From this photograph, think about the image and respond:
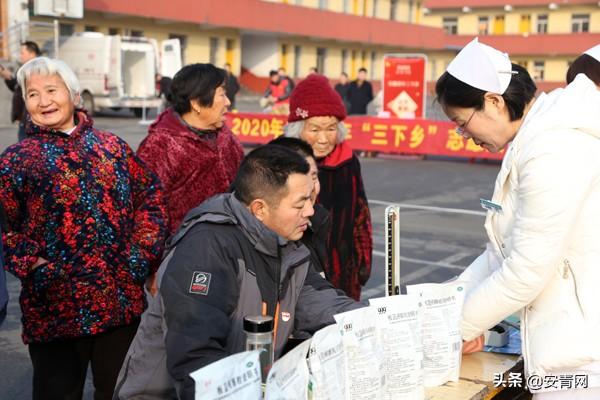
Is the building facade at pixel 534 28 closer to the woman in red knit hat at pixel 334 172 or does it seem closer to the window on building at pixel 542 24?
the window on building at pixel 542 24

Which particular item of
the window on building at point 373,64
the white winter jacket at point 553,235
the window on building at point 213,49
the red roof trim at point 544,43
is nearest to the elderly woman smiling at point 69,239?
the white winter jacket at point 553,235

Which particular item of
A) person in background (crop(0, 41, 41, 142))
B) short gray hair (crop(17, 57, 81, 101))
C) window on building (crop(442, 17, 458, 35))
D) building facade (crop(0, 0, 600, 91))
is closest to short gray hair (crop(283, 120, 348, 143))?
short gray hair (crop(17, 57, 81, 101))

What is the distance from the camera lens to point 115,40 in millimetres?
25875

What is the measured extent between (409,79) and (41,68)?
14785mm

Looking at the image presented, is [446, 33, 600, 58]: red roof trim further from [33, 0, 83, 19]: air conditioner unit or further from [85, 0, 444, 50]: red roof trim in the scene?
[33, 0, 83, 19]: air conditioner unit

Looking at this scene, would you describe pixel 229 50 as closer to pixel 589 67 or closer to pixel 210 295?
pixel 589 67

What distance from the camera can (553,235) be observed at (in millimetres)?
2215

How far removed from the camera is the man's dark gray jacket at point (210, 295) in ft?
7.03

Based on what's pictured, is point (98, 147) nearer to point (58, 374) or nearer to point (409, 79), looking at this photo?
point (58, 374)

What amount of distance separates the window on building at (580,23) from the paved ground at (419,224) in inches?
1836

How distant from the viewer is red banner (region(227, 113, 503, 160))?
640 inches

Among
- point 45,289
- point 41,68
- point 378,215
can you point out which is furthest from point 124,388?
point 378,215

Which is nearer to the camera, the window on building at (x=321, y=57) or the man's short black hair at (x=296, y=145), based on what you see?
the man's short black hair at (x=296, y=145)

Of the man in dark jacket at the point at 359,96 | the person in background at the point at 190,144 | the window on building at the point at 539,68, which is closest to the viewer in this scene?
the person in background at the point at 190,144
